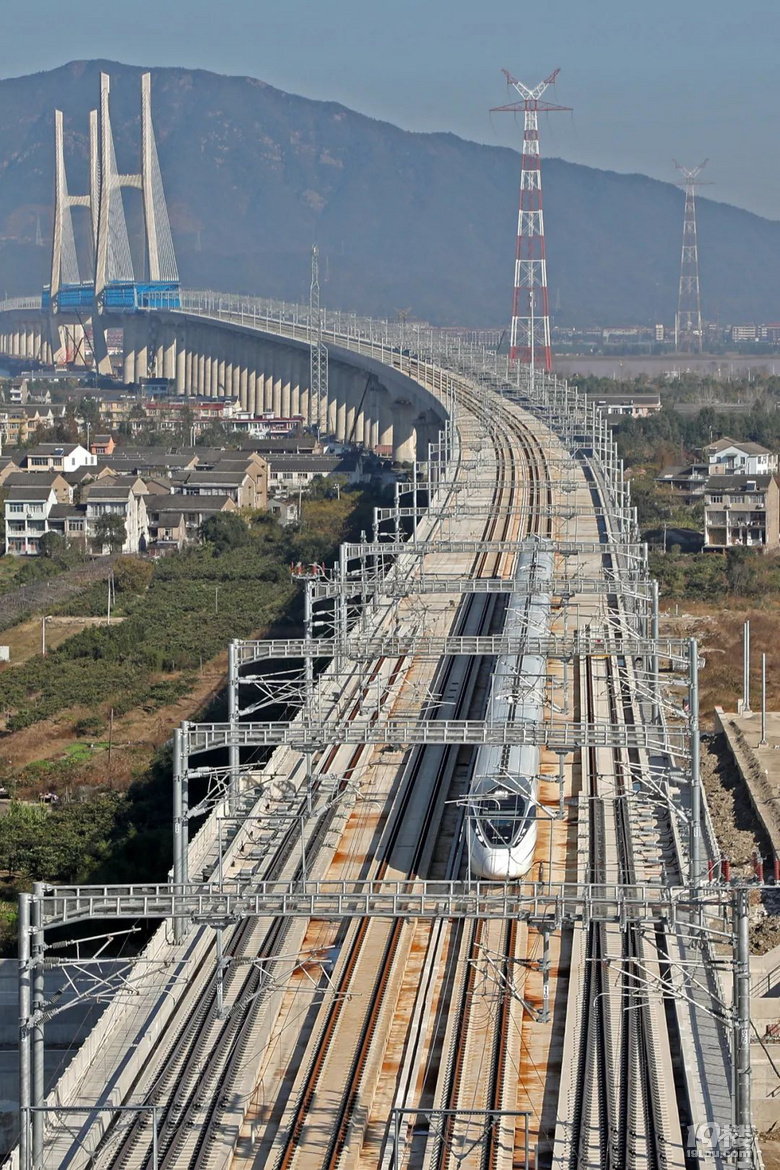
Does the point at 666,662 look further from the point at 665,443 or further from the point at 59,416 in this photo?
the point at 59,416

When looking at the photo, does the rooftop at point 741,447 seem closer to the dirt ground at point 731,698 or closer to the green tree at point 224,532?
the green tree at point 224,532

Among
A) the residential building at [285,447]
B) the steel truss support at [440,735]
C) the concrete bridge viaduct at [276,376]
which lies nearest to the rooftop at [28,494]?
the concrete bridge viaduct at [276,376]

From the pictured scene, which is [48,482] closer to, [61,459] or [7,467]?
[61,459]

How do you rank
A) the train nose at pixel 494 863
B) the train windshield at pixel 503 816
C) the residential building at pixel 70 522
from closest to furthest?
the train nose at pixel 494 863
the train windshield at pixel 503 816
the residential building at pixel 70 522

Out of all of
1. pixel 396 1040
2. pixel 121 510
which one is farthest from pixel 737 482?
pixel 396 1040

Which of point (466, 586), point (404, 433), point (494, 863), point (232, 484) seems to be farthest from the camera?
point (404, 433)

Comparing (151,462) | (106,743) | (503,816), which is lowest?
(106,743)

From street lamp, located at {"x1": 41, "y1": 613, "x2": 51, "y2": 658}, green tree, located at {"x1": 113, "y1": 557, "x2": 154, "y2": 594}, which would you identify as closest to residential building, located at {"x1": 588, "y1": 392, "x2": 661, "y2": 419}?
green tree, located at {"x1": 113, "y1": 557, "x2": 154, "y2": 594}
